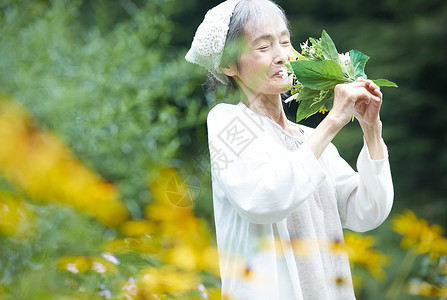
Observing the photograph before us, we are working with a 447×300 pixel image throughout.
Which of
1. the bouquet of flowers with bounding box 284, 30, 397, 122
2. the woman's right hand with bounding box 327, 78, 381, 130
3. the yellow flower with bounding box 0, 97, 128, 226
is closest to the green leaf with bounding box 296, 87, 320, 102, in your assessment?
the bouquet of flowers with bounding box 284, 30, 397, 122

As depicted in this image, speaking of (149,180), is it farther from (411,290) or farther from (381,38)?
(381,38)

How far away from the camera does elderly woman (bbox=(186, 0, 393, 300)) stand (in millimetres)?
1209

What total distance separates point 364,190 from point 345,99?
27 cm

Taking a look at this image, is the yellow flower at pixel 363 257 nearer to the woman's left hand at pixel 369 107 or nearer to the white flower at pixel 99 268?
the woman's left hand at pixel 369 107

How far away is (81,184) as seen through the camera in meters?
0.75

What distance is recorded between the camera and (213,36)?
1.43m

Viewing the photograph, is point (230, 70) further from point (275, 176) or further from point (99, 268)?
point (99, 268)

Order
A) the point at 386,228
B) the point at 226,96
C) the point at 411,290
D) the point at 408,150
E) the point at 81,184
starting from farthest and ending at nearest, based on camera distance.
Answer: the point at 408,150 < the point at 386,228 < the point at 411,290 < the point at 226,96 < the point at 81,184

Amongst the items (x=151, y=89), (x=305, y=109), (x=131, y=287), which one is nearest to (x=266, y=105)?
(x=305, y=109)

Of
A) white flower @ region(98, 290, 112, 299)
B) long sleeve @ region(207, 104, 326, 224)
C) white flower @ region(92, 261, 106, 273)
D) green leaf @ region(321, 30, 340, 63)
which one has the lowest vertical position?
white flower @ region(98, 290, 112, 299)

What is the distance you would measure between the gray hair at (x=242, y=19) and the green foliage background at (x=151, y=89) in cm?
14

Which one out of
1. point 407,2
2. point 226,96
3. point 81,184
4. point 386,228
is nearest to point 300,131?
point 226,96

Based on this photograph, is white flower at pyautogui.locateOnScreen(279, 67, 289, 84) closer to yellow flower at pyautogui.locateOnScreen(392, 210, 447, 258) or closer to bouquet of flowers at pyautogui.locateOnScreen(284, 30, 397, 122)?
bouquet of flowers at pyautogui.locateOnScreen(284, 30, 397, 122)

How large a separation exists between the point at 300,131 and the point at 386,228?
9.53ft
